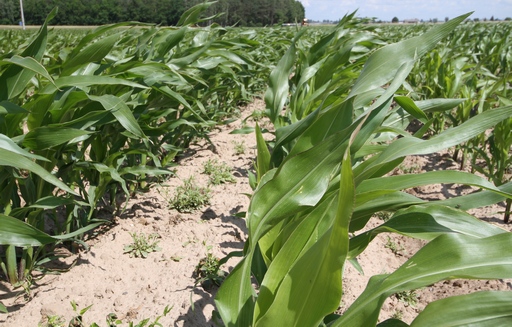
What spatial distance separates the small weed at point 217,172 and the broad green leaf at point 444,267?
6.73 ft

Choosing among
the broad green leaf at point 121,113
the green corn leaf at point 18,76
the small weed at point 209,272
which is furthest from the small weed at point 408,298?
the green corn leaf at point 18,76

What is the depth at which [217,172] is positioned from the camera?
2930mm

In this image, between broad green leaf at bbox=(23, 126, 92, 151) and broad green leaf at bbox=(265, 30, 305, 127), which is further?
broad green leaf at bbox=(265, 30, 305, 127)

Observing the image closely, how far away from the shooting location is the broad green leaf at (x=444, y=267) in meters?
0.77

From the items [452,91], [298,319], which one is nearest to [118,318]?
[298,319]

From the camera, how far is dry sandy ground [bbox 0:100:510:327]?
5.26ft

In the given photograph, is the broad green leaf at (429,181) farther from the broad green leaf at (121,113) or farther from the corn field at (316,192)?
the broad green leaf at (121,113)

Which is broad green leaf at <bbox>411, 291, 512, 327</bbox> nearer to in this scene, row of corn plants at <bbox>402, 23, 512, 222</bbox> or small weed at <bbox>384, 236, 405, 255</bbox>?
row of corn plants at <bbox>402, 23, 512, 222</bbox>

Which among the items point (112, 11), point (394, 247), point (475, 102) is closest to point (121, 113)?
point (394, 247)

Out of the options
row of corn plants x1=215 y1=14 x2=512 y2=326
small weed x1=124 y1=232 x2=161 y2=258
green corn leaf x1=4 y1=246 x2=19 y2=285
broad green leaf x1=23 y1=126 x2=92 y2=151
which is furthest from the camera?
small weed x1=124 y1=232 x2=161 y2=258

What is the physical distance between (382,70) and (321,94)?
0.85 metres

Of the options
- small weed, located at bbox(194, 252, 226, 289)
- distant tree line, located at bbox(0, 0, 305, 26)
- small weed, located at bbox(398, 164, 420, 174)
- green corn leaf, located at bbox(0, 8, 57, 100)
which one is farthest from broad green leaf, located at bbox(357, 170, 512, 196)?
distant tree line, located at bbox(0, 0, 305, 26)

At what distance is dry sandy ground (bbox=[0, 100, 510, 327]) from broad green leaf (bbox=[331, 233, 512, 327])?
57 cm

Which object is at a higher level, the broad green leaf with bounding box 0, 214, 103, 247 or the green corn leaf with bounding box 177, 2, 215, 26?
the green corn leaf with bounding box 177, 2, 215, 26
